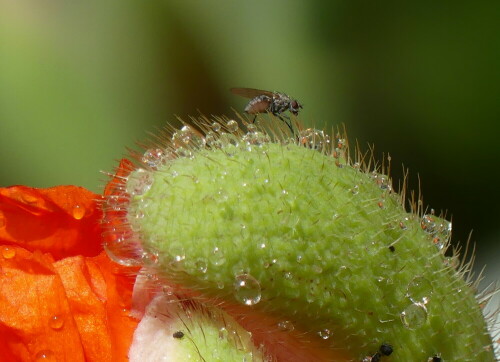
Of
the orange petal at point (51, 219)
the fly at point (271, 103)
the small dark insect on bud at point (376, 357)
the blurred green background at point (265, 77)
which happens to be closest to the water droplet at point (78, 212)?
the orange petal at point (51, 219)

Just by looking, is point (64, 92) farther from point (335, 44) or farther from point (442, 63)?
point (442, 63)

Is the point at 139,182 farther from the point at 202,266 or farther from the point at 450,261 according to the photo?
the point at 450,261

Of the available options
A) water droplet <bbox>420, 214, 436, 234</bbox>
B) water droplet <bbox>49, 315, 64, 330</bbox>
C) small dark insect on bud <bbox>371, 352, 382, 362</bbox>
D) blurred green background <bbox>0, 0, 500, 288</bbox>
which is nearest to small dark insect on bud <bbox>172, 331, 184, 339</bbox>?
water droplet <bbox>49, 315, 64, 330</bbox>

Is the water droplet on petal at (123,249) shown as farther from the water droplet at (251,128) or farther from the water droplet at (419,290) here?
the water droplet at (419,290)

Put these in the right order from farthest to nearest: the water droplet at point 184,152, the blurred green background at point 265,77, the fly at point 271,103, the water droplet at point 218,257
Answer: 1. the blurred green background at point 265,77
2. the fly at point 271,103
3. the water droplet at point 184,152
4. the water droplet at point 218,257

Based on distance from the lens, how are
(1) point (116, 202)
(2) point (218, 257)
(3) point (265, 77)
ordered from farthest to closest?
(3) point (265, 77), (1) point (116, 202), (2) point (218, 257)

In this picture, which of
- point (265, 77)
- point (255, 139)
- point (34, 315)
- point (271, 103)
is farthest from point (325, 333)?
point (265, 77)
